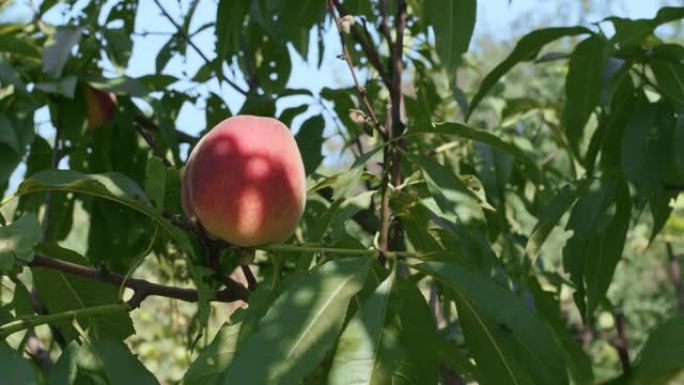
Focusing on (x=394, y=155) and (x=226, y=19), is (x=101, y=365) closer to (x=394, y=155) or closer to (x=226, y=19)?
(x=394, y=155)

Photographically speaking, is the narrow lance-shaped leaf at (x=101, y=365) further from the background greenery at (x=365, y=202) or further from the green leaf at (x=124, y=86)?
the green leaf at (x=124, y=86)

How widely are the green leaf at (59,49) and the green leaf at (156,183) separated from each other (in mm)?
551

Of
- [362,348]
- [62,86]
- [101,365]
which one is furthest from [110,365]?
[62,86]

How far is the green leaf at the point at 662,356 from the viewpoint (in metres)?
0.43

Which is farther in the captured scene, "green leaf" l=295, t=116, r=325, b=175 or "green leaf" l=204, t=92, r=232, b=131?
"green leaf" l=204, t=92, r=232, b=131

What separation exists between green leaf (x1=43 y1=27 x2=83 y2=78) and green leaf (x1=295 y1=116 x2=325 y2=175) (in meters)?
0.35

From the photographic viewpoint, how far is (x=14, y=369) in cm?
86

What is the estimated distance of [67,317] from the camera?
0.97 meters

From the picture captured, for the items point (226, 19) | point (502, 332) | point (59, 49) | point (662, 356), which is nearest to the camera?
point (662, 356)

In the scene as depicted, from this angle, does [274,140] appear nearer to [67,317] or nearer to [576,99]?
[67,317]

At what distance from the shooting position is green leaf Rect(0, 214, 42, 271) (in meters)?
0.94

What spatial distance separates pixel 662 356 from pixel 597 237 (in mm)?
864

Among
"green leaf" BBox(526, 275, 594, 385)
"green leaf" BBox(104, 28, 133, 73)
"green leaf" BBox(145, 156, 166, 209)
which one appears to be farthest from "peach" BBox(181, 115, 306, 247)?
"green leaf" BBox(104, 28, 133, 73)

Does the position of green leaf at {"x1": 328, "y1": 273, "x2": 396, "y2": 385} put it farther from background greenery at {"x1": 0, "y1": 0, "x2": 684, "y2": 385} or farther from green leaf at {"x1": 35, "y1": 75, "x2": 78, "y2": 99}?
green leaf at {"x1": 35, "y1": 75, "x2": 78, "y2": 99}
